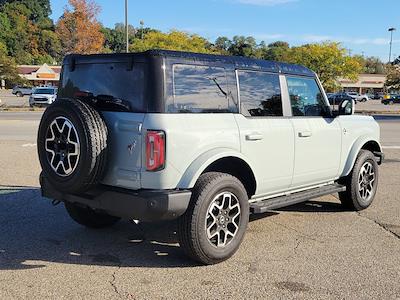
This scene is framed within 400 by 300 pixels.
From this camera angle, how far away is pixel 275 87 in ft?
17.6

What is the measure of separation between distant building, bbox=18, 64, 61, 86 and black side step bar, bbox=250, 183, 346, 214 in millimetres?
→ 80242

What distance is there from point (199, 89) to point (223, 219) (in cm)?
127

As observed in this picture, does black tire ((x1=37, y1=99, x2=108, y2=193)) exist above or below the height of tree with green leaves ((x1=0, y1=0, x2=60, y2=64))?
below

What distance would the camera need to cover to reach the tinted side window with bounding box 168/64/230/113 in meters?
4.32

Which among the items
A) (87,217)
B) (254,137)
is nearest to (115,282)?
(87,217)

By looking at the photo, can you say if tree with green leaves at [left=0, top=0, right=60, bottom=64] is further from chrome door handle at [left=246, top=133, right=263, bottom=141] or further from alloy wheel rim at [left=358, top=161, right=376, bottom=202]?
chrome door handle at [left=246, top=133, right=263, bottom=141]

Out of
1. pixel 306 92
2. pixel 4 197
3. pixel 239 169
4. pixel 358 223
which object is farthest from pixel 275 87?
pixel 4 197

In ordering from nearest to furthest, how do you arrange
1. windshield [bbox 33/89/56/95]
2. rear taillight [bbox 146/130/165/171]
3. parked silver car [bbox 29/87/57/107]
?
rear taillight [bbox 146/130/165/171], parked silver car [bbox 29/87/57/107], windshield [bbox 33/89/56/95]

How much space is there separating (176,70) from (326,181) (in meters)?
2.77

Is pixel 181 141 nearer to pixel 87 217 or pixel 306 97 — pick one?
pixel 87 217

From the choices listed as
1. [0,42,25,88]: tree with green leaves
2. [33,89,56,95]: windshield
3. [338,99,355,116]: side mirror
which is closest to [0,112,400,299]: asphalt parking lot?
[338,99,355,116]: side mirror

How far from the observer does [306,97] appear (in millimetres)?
5848

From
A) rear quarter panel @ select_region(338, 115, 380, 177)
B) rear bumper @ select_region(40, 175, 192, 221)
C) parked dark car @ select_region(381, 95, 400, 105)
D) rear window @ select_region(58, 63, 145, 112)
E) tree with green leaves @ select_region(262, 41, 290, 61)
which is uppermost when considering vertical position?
tree with green leaves @ select_region(262, 41, 290, 61)

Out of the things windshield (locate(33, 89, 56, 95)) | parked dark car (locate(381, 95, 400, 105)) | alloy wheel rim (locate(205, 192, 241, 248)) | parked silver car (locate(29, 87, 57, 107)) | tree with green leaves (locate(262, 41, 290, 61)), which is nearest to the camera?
alloy wheel rim (locate(205, 192, 241, 248))
